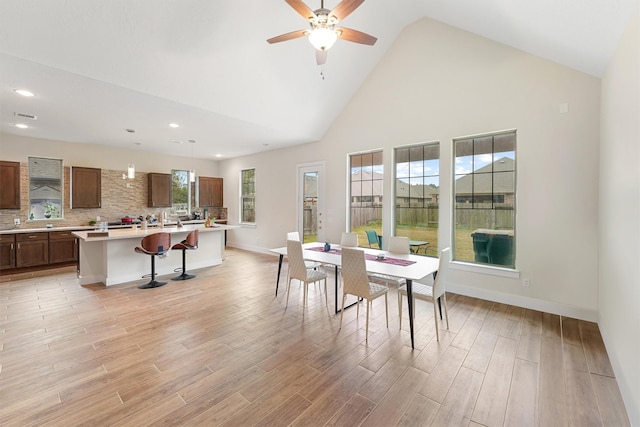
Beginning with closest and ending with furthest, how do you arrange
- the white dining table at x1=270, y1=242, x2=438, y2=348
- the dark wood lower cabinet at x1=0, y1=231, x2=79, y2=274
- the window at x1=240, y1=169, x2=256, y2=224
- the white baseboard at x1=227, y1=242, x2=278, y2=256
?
the white dining table at x1=270, y1=242, x2=438, y2=348, the dark wood lower cabinet at x1=0, y1=231, x2=79, y2=274, the white baseboard at x1=227, y1=242, x2=278, y2=256, the window at x1=240, y1=169, x2=256, y2=224

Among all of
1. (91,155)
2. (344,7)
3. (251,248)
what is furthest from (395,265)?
(91,155)

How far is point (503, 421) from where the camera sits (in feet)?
5.89

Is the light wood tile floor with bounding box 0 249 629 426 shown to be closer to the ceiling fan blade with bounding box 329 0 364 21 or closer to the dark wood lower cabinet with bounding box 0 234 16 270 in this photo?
the dark wood lower cabinet with bounding box 0 234 16 270

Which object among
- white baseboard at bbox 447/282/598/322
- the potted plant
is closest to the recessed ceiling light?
the potted plant

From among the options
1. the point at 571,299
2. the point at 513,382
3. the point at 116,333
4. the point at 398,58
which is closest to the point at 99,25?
the point at 116,333

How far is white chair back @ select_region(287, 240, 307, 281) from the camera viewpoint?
3506 millimetres

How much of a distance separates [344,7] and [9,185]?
7357 millimetres

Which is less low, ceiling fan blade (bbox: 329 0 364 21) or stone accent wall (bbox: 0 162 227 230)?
ceiling fan blade (bbox: 329 0 364 21)

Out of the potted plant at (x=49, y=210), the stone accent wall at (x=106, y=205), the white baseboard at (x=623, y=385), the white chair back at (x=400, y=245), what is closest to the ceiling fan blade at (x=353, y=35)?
the white chair back at (x=400, y=245)

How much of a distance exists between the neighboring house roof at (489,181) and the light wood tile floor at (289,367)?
164cm

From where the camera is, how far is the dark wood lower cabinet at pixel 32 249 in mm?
5373

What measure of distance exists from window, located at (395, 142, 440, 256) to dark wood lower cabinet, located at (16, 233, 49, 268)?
280 inches

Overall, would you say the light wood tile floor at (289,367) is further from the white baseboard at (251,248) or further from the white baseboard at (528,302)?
the white baseboard at (251,248)

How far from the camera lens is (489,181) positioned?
160 inches
